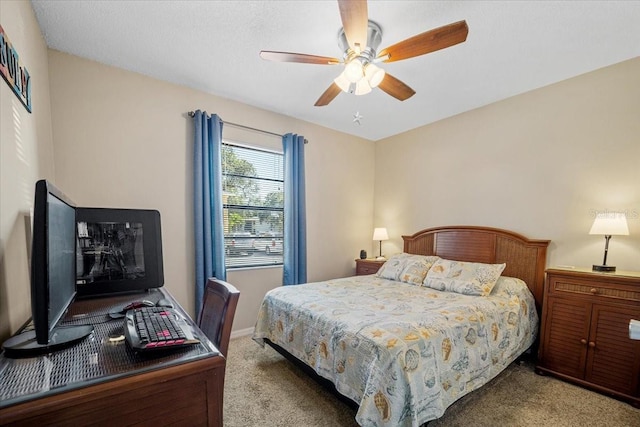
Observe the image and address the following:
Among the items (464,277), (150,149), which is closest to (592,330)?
(464,277)

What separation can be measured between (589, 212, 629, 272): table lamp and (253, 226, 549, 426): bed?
47 cm

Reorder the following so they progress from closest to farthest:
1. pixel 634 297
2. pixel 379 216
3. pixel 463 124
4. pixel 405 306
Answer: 1. pixel 634 297
2. pixel 405 306
3. pixel 463 124
4. pixel 379 216

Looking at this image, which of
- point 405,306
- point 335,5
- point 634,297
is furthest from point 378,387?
point 335,5

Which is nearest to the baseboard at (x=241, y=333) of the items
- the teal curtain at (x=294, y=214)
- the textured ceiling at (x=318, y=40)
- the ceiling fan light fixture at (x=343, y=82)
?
the teal curtain at (x=294, y=214)

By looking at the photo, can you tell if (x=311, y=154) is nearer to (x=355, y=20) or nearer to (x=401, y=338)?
(x=355, y=20)

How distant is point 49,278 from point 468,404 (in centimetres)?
251

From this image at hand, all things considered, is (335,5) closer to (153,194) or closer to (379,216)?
(153,194)

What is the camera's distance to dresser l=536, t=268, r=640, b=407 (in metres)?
2.02

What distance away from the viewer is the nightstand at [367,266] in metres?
3.84

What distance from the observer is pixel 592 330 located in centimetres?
217

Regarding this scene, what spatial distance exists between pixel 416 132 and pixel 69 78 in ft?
12.6

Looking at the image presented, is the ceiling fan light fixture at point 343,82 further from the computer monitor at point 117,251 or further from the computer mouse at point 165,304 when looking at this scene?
the computer mouse at point 165,304

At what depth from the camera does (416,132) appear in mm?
3945

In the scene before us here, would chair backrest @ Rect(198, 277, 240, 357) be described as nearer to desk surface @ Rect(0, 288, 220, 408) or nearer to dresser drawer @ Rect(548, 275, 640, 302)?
desk surface @ Rect(0, 288, 220, 408)
